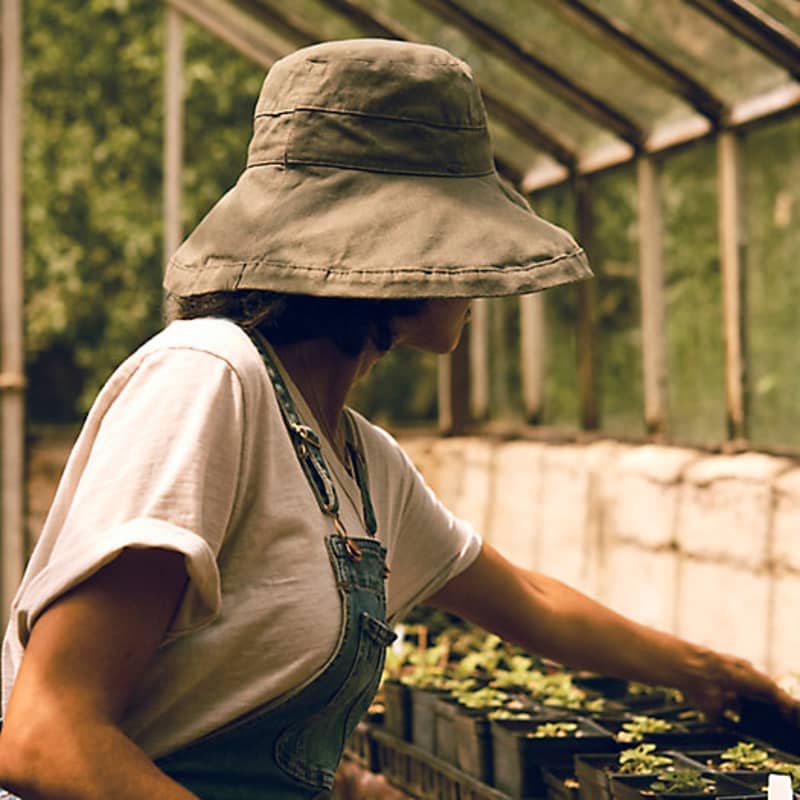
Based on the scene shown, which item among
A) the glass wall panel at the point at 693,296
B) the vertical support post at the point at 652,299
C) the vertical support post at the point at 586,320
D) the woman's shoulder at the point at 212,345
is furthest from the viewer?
the vertical support post at the point at 586,320

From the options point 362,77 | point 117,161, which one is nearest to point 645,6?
point 362,77

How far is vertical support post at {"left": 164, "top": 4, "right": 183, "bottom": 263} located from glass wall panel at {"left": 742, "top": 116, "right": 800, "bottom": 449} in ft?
8.86

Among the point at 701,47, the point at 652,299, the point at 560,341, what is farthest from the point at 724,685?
the point at 560,341

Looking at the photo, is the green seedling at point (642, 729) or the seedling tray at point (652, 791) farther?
the green seedling at point (642, 729)

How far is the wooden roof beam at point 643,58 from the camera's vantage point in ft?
14.9

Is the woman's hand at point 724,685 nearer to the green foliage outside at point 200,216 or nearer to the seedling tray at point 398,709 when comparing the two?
the seedling tray at point 398,709

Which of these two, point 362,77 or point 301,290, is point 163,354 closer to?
point 301,290

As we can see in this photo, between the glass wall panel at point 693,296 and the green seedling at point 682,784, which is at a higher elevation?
the glass wall panel at point 693,296

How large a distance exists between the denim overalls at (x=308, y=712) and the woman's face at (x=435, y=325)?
0.17 meters

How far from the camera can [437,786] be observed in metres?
3.08

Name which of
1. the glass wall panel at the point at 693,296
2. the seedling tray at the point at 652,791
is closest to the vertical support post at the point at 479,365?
the glass wall panel at the point at 693,296

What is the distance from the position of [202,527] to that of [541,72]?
155 inches

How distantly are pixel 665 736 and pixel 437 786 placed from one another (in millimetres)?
547

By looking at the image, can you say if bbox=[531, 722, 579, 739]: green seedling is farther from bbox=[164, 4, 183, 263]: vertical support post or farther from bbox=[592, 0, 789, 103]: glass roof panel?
bbox=[164, 4, 183, 263]: vertical support post
